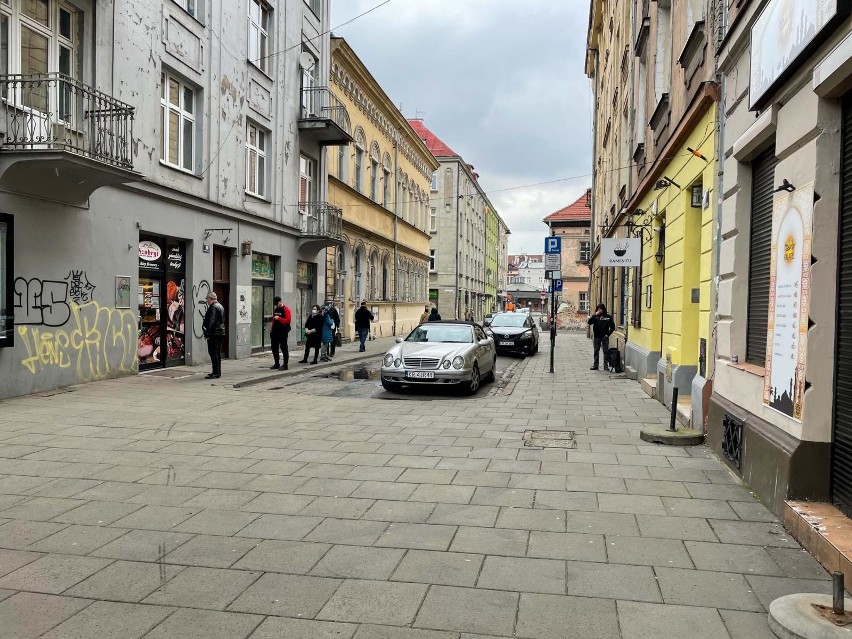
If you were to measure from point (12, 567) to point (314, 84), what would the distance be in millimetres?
21057

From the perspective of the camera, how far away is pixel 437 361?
12508 mm

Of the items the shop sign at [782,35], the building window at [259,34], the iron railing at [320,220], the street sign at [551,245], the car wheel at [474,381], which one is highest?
the building window at [259,34]

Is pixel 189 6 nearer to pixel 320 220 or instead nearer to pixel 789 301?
pixel 320 220

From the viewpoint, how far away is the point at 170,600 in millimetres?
3666

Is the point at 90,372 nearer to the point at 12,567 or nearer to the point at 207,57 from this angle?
the point at 207,57

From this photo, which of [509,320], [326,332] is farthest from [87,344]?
[509,320]

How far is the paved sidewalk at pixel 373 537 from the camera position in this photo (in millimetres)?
3484

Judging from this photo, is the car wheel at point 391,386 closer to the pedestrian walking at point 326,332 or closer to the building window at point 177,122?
the pedestrian walking at point 326,332

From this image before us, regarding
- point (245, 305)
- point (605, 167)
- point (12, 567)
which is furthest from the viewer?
point (605, 167)

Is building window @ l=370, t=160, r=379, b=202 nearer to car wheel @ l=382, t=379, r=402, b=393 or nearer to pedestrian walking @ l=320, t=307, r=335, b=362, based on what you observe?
pedestrian walking @ l=320, t=307, r=335, b=362

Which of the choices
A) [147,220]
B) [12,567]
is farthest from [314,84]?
[12,567]

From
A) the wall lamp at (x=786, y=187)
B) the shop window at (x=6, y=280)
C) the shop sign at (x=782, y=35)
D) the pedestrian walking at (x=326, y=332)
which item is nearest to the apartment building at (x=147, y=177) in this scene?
the shop window at (x=6, y=280)

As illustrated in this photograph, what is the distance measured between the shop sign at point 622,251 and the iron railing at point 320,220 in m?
10.5

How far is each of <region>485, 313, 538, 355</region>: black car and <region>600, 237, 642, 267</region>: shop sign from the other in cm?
871
